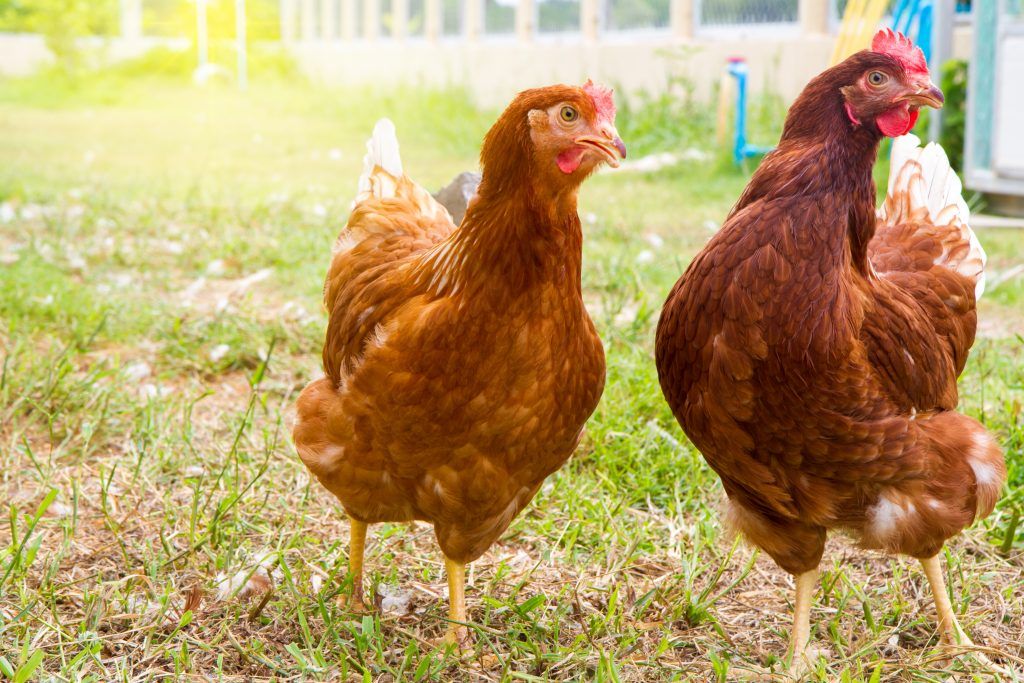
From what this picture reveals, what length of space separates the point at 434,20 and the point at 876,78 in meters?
15.2

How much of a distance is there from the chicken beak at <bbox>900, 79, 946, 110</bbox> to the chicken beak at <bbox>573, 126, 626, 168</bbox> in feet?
2.13

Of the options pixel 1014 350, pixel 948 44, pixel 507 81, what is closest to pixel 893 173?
pixel 1014 350

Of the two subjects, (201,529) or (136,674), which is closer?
(136,674)

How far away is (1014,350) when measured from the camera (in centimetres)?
413

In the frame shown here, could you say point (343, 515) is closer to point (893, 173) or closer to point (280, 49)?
point (893, 173)

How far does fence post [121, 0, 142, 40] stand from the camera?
76.0 ft

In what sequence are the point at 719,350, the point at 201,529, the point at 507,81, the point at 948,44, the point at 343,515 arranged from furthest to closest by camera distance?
the point at 507,81
the point at 948,44
the point at 343,515
the point at 201,529
the point at 719,350

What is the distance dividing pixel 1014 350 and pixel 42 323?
3935mm

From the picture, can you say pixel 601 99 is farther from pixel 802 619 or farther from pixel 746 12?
pixel 746 12

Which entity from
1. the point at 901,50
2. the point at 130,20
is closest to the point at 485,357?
the point at 901,50

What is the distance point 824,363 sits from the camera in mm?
2078

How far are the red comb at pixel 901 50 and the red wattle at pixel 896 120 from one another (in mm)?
84

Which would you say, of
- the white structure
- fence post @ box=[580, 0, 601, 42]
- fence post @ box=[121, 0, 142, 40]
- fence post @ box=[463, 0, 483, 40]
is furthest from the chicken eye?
fence post @ box=[121, 0, 142, 40]

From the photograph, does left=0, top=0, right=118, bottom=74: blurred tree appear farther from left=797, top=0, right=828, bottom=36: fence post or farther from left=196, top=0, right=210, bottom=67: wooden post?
left=797, top=0, right=828, bottom=36: fence post
